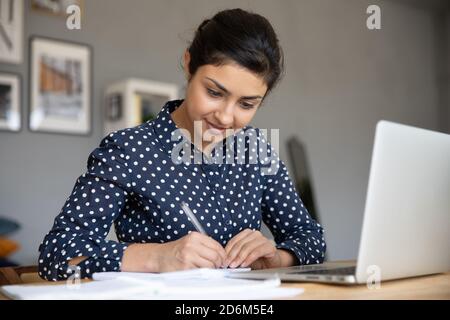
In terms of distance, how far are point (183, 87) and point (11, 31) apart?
1.01 meters

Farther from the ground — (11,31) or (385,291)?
(11,31)

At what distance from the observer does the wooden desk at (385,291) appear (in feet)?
2.19

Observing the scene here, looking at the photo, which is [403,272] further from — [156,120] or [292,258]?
[156,120]

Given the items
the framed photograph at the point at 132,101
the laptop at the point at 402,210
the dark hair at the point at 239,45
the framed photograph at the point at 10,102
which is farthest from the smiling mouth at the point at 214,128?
the framed photograph at the point at 10,102

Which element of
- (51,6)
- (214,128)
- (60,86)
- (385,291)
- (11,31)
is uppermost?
(51,6)

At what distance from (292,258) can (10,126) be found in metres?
2.12

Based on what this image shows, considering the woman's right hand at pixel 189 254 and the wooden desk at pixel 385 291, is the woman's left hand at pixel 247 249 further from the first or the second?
the wooden desk at pixel 385 291

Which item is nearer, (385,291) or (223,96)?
(385,291)

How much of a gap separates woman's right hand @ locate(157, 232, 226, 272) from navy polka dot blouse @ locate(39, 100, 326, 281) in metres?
0.08

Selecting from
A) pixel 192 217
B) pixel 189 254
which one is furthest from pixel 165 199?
pixel 189 254

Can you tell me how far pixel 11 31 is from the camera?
2.87 metres

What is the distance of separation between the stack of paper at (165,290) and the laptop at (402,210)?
0.08 m

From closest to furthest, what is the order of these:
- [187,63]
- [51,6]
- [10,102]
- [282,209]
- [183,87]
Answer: [187,63] → [282,209] → [10,102] → [51,6] → [183,87]

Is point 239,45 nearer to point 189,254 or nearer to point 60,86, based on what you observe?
point 189,254
